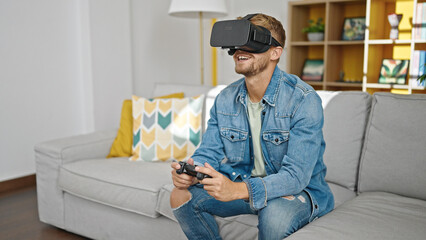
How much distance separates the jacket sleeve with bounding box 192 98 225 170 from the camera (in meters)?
1.52

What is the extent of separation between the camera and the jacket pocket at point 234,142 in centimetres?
151

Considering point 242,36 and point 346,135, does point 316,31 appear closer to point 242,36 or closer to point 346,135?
point 346,135

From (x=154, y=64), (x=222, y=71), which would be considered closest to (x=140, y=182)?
(x=154, y=64)

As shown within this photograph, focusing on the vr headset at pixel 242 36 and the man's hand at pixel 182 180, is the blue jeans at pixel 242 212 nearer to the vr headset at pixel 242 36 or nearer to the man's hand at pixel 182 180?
the man's hand at pixel 182 180

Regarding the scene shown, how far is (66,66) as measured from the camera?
3.35 meters

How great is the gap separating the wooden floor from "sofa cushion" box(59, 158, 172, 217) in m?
0.30

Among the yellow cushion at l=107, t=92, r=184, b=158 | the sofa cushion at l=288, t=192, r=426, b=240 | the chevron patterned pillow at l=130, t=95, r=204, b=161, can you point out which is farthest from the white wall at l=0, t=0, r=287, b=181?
the sofa cushion at l=288, t=192, r=426, b=240

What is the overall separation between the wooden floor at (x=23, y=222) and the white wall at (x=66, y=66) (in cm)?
30

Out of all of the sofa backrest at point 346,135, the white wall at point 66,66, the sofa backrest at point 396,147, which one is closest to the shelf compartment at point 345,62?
the white wall at point 66,66

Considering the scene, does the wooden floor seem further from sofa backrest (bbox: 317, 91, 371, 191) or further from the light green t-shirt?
sofa backrest (bbox: 317, 91, 371, 191)

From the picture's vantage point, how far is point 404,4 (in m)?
3.45

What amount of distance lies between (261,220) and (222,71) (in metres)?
3.79

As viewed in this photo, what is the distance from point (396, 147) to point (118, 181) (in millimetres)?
1216

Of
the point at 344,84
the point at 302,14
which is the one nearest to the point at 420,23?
the point at 344,84
